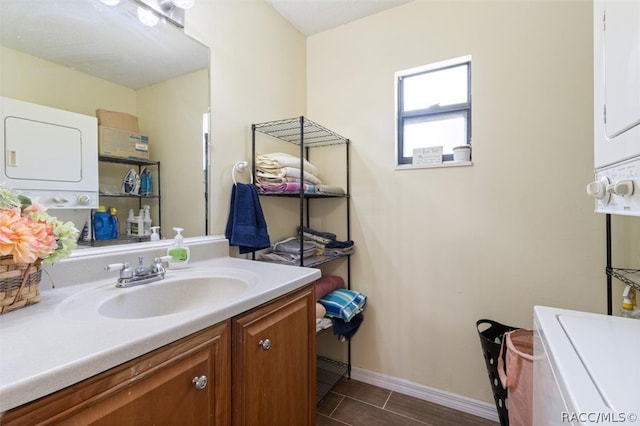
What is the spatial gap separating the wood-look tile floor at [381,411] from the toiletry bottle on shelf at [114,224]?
141cm

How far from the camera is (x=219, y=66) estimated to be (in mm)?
1453

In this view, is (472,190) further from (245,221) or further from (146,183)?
(146,183)

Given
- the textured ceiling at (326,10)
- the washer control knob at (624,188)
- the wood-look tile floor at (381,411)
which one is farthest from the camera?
the textured ceiling at (326,10)

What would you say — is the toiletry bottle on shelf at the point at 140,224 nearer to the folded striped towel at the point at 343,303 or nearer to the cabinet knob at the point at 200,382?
the cabinet knob at the point at 200,382

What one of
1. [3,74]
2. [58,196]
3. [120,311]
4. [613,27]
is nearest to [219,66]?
[3,74]

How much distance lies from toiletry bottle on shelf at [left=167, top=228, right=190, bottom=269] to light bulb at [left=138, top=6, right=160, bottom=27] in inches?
36.4

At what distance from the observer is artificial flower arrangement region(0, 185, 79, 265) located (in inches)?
25.2

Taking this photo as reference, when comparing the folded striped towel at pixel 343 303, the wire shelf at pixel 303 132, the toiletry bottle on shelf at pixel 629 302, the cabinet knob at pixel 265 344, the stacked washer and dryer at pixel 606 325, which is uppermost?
the wire shelf at pixel 303 132

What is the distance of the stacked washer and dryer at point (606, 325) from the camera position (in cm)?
49

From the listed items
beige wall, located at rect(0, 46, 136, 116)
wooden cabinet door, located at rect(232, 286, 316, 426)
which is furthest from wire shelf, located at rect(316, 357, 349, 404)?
beige wall, located at rect(0, 46, 136, 116)

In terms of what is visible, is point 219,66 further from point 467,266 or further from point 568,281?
point 568,281

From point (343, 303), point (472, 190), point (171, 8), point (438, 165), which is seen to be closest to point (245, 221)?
point (343, 303)

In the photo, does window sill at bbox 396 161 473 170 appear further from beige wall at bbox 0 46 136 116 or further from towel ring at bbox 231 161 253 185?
beige wall at bbox 0 46 136 116

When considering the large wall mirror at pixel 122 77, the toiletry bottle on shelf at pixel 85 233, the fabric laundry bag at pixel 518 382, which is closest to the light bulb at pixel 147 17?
the large wall mirror at pixel 122 77
